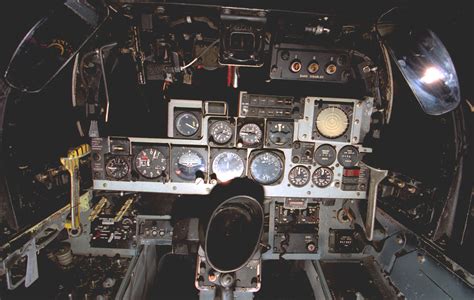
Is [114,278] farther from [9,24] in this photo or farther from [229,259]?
[9,24]

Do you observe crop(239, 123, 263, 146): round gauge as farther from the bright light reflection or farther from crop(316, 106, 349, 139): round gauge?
the bright light reflection

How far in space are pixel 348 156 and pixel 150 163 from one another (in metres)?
1.81

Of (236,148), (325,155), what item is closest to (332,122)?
(325,155)

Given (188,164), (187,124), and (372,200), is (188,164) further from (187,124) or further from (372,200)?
(372,200)

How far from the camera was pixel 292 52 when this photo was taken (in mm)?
2363

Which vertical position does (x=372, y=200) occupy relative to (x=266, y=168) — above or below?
below

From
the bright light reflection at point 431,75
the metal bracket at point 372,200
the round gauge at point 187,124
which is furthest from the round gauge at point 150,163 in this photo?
the bright light reflection at point 431,75

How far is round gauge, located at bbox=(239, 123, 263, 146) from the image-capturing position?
2.49 meters

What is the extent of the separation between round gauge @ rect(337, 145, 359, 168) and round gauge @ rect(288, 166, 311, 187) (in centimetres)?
32

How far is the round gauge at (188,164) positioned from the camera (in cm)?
249

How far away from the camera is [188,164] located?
8.28 ft

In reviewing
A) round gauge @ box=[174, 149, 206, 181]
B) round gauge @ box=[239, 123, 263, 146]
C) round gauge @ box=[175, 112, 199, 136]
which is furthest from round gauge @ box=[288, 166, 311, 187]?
round gauge @ box=[175, 112, 199, 136]

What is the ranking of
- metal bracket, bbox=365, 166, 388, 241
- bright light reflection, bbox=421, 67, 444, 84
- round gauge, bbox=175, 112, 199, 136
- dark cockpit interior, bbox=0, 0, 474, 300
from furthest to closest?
round gauge, bbox=175, 112, 199, 136, metal bracket, bbox=365, 166, 388, 241, dark cockpit interior, bbox=0, 0, 474, 300, bright light reflection, bbox=421, 67, 444, 84

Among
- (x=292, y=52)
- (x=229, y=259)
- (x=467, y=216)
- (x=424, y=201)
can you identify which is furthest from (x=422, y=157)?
(x=229, y=259)
